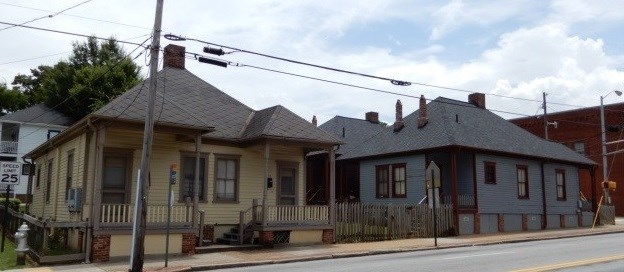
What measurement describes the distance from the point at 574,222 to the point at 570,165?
132 inches

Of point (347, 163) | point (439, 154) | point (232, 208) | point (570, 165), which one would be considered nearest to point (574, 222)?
point (570, 165)

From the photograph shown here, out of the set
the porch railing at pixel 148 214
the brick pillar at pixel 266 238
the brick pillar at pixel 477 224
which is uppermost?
the porch railing at pixel 148 214

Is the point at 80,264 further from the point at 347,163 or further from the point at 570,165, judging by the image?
the point at 570,165

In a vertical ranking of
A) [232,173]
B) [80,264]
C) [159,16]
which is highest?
[159,16]

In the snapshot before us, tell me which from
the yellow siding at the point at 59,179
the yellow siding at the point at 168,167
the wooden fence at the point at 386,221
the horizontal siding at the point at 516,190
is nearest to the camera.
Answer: the yellow siding at the point at 168,167

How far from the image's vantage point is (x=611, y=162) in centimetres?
4228

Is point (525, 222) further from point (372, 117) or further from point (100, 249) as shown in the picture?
point (100, 249)

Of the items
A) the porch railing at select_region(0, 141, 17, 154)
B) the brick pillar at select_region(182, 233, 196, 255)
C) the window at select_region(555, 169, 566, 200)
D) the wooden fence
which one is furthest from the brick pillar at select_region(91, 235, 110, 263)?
the porch railing at select_region(0, 141, 17, 154)

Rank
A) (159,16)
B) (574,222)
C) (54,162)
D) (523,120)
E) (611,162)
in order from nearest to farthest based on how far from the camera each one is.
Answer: (159,16) < (54,162) < (574,222) < (611,162) < (523,120)

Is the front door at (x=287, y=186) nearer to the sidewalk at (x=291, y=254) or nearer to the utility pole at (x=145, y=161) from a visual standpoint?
the sidewalk at (x=291, y=254)

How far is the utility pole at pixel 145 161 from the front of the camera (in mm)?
13859

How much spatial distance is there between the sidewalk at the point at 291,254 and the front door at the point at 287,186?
2.72 metres

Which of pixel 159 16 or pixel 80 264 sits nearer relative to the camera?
pixel 159 16

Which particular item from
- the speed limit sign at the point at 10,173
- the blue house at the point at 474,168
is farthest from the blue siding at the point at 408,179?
the speed limit sign at the point at 10,173
